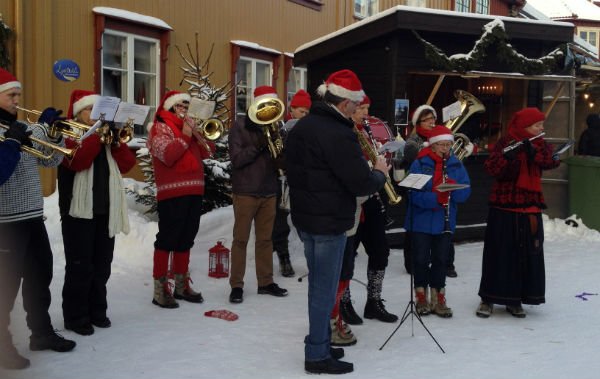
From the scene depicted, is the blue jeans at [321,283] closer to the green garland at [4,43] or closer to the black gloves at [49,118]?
the black gloves at [49,118]

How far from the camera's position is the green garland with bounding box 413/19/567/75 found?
8906 mm

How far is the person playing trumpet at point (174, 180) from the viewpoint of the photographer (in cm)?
573

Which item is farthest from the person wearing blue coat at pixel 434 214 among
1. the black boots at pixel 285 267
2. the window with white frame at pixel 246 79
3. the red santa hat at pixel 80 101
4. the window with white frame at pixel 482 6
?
the window with white frame at pixel 482 6

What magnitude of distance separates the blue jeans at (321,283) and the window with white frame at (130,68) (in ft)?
22.2

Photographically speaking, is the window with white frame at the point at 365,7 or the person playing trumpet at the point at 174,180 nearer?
the person playing trumpet at the point at 174,180

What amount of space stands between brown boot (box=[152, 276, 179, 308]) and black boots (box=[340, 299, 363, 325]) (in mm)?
1454

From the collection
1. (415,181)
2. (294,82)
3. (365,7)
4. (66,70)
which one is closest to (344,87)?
(415,181)

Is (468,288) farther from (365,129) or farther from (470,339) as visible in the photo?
(365,129)

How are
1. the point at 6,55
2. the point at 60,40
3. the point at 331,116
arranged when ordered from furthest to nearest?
the point at 60,40 < the point at 6,55 < the point at 331,116

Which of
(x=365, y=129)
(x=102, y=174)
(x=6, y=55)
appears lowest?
(x=102, y=174)

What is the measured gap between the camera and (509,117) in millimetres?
10578

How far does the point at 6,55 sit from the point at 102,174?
170 inches

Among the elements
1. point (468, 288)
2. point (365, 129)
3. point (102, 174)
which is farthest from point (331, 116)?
point (468, 288)

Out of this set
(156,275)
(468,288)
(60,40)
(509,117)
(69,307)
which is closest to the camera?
(69,307)
